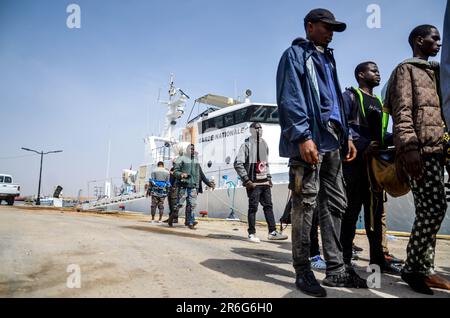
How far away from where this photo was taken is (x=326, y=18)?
260 centimetres

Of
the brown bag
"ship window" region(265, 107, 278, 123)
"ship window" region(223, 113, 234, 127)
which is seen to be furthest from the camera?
"ship window" region(223, 113, 234, 127)

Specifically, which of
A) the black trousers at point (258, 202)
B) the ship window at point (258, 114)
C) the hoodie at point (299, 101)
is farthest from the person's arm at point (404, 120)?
the ship window at point (258, 114)

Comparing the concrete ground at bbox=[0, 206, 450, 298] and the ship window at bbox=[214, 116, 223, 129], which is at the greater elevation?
the ship window at bbox=[214, 116, 223, 129]

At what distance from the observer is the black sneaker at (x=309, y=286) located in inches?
83.7

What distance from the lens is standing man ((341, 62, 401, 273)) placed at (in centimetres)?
321

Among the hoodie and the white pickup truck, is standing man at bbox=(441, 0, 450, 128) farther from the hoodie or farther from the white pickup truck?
the white pickup truck

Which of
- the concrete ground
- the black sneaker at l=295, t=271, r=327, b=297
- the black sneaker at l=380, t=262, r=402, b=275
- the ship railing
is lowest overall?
the ship railing

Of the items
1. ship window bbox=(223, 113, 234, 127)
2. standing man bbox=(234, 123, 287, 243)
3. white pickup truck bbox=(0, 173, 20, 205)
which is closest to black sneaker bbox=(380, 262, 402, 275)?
standing man bbox=(234, 123, 287, 243)

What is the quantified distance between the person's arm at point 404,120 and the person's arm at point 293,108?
69cm

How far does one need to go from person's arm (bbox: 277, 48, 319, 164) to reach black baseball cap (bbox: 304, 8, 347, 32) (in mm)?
352

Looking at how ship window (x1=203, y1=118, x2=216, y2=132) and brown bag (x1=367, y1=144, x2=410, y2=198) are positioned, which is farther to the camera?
ship window (x1=203, y1=118, x2=216, y2=132)

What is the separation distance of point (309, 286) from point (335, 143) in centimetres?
107

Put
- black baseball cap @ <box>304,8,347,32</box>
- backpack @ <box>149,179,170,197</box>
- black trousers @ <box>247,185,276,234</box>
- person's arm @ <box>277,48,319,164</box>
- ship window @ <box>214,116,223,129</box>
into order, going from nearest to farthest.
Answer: person's arm @ <box>277,48,319,164</box> → black baseball cap @ <box>304,8,347,32</box> → black trousers @ <box>247,185,276,234</box> → backpack @ <box>149,179,170,197</box> → ship window @ <box>214,116,223,129</box>
